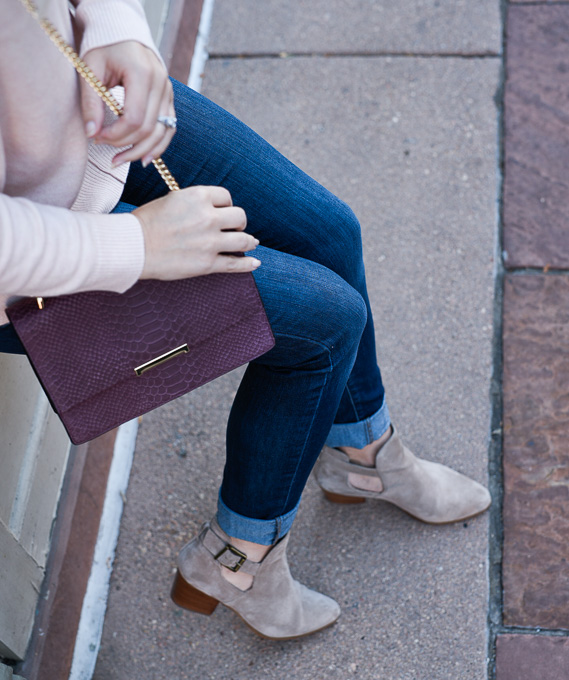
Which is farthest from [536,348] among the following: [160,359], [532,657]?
[160,359]

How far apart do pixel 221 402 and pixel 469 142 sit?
110 cm

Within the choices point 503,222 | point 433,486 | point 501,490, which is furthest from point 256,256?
point 503,222

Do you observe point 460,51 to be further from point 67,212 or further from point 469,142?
point 67,212

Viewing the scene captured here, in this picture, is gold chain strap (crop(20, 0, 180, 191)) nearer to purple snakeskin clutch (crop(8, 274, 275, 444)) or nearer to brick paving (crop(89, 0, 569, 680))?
purple snakeskin clutch (crop(8, 274, 275, 444))

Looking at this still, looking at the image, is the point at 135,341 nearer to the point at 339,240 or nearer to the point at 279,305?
the point at 279,305

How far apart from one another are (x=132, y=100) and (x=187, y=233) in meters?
0.18

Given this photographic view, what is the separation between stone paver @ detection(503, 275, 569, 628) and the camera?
5.03ft

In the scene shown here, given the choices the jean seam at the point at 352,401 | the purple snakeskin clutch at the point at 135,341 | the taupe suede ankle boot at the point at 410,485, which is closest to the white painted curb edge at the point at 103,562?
the taupe suede ankle boot at the point at 410,485

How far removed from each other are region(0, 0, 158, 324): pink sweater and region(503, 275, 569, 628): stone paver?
1.11 m

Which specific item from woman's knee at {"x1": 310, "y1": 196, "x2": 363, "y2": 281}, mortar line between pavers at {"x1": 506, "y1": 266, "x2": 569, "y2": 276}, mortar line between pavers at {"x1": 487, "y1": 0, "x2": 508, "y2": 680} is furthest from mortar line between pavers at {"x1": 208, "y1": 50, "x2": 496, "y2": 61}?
woman's knee at {"x1": 310, "y1": 196, "x2": 363, "y2": 281}

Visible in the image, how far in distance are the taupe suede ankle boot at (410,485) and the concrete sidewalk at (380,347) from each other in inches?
2.0

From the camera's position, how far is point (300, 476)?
1.28 m

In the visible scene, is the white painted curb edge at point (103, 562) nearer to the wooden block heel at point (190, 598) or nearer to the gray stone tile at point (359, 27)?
the wooden block heel at point (190, 598)

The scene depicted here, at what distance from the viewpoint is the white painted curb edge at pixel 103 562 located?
1.52m
